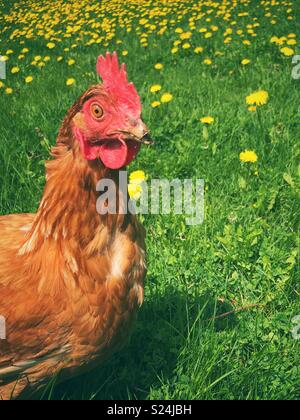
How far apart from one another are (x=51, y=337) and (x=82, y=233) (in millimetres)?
415

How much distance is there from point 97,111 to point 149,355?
1.33m

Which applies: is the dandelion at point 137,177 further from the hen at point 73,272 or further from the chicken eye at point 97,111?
the chicken eye at point 97,111

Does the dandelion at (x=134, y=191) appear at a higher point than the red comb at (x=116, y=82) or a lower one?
lower

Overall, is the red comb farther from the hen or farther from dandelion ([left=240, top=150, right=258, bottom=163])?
dandelion ([left=240, top=150, right=258, bottom=163])

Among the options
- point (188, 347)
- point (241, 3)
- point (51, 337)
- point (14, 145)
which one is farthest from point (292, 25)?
point (51, 337)

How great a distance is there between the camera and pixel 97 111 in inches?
54.2

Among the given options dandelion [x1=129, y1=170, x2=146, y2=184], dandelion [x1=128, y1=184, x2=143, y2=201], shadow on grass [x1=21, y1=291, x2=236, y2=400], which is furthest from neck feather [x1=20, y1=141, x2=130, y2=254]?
dandelion [x1=129, y1=170, x2=146, y2=184]

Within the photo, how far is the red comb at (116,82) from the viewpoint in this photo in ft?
4.53

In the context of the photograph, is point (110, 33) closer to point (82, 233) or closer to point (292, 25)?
point (292, 25)

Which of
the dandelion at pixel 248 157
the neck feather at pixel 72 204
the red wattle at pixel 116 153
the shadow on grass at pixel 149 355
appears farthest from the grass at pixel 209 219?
the red wattle at pixel 116 153

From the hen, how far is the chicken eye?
0.05 m

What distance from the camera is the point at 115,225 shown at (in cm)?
159

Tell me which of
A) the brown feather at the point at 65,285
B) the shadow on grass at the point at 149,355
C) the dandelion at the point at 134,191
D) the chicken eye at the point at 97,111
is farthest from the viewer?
the dandelion at the point at 134,191

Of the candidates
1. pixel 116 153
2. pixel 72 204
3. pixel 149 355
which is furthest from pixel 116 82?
pixel 149 355
